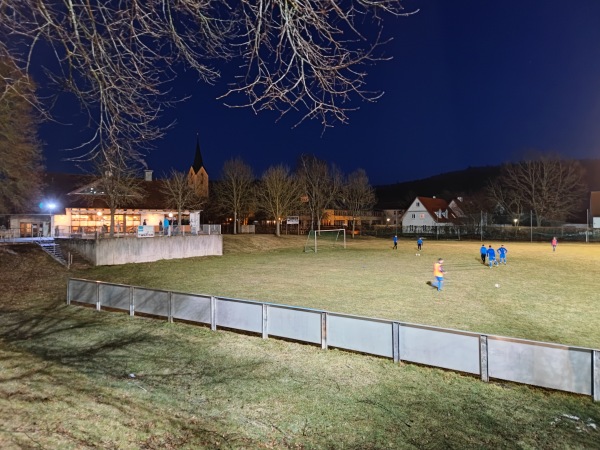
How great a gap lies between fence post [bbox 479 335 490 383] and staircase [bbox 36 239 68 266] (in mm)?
25251

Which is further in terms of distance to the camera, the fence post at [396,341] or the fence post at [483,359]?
the fence post at [396,341]

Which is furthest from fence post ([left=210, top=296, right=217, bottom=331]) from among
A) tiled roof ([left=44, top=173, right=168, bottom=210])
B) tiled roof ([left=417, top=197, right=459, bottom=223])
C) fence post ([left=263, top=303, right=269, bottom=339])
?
tiled roof ([left=417, top=197, right=459, bottom=223])

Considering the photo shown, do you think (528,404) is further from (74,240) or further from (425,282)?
(74,240)

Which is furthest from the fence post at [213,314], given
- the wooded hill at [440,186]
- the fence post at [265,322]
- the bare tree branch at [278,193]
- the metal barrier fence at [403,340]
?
the wooded hill at [440,186]

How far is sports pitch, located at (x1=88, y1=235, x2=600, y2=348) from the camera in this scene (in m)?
12.0

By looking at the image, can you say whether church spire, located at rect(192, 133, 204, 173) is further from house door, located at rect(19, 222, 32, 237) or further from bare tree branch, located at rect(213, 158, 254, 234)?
house door, located at rect(19, 222, 32, 237)

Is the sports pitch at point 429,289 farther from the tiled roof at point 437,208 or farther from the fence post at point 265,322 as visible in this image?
the tiled roof at point 437,208

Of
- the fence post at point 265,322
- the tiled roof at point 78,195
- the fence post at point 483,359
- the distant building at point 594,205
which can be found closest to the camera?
the fence post at point 483,359

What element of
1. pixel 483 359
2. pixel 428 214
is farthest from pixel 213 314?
pixel 428 214

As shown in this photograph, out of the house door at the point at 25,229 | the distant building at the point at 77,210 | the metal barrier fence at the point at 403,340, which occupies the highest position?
the distant building at the point at 77,210

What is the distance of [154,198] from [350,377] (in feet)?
148

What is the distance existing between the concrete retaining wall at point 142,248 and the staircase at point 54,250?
0.57 metres

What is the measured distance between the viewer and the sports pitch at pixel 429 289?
39.4ft

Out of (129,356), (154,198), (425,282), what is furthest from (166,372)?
(154,198)
